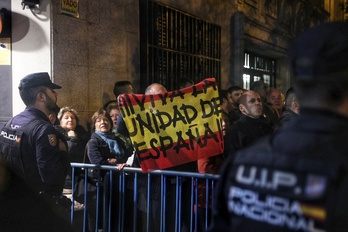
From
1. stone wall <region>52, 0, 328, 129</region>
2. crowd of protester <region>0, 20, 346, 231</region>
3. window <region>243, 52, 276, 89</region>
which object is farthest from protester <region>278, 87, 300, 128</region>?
window <region>243, 52, 276, 89</region>

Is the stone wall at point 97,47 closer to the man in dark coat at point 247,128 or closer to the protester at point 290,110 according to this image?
the man in dark coat at point 247,128

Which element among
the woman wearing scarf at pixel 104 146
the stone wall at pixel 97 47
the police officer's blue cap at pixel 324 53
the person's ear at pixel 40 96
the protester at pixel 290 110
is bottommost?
the woman wearing scarf at pixel 104 146

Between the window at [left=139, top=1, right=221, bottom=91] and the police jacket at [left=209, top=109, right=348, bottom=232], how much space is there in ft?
24.2

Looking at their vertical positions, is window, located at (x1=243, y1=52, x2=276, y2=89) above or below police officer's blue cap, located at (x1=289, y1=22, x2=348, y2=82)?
above

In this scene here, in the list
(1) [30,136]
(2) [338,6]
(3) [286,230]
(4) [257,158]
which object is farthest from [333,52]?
(2) [338,6]

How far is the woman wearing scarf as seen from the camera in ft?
18.1

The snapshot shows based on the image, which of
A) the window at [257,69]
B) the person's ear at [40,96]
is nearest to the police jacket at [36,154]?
the person's ear at [40,96]

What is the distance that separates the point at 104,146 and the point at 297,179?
13.6ft

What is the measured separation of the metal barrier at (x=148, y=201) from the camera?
15.5 ft

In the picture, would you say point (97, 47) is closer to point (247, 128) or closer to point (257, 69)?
point (247, 128)

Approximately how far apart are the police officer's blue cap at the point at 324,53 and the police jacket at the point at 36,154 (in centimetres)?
283

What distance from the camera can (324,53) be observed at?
1.68 meters

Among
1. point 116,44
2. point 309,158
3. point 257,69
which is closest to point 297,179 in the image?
point 309,158

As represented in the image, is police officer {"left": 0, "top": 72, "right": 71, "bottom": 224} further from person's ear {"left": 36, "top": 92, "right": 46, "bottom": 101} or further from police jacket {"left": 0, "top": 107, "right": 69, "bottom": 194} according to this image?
person's ear {"left": 36, "top": 92, "right": 46, "bottom": 101}
